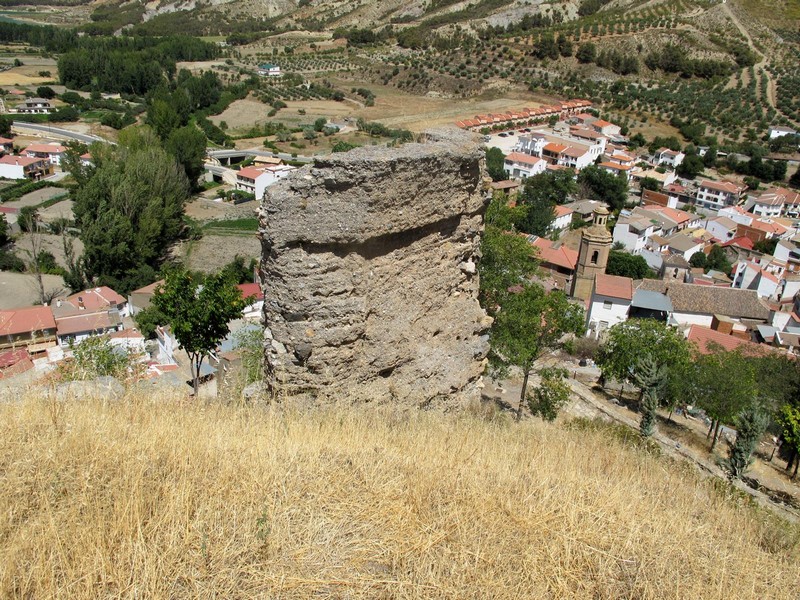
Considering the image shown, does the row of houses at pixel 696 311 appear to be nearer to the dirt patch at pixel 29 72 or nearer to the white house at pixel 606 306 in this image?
the white house at pixel 606 306

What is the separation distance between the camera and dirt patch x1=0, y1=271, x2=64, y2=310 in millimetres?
31109

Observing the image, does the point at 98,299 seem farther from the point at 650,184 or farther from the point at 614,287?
the point at 650,184

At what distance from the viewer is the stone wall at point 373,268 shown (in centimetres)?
619

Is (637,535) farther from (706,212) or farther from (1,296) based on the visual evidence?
(706,212)

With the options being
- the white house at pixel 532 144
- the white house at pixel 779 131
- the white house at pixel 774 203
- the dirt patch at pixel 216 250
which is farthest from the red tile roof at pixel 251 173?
the white house at pixel 779 131

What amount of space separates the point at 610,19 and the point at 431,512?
3916 inches

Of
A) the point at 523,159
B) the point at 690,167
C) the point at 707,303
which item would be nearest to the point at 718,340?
the point at 707,303

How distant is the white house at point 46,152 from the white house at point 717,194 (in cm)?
5472

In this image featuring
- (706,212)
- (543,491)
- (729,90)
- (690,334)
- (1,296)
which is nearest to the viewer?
(543,491)

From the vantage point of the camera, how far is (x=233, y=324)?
83.1 ft

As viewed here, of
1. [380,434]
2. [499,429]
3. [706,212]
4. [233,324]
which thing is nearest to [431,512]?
[380,434]

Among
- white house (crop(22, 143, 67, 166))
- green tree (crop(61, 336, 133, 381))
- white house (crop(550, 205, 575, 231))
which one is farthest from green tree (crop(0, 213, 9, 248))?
white house (crop(550, 205, 575, 231))

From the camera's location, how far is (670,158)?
190 feet

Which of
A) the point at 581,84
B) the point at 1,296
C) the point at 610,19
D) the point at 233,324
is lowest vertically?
the point at 1,296
